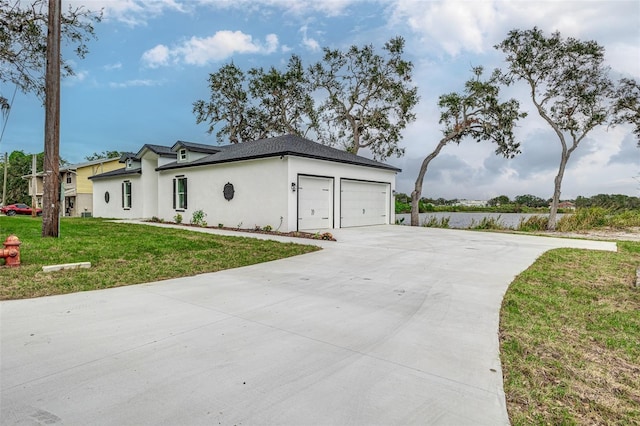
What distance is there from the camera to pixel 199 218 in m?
16.3

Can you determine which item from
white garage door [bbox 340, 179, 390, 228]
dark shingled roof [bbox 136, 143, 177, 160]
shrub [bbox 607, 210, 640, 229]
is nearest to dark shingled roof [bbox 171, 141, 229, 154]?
dark shingled roof [bbox 136, 143, 177, 160]

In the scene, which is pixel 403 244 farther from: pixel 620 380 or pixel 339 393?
pixel 339 393

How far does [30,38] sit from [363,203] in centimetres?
1347

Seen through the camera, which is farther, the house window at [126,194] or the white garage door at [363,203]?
the house window at [126,194]

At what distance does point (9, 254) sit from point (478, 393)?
743 centimetres

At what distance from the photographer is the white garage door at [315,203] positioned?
13.6 meters

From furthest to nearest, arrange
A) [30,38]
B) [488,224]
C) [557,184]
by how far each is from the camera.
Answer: [557,184] → [488,224] → [30,38]

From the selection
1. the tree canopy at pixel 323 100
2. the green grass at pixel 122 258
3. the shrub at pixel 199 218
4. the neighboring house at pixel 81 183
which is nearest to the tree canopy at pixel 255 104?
the tree canopy at pixel 323 100

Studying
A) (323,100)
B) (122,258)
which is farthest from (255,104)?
(122,258)

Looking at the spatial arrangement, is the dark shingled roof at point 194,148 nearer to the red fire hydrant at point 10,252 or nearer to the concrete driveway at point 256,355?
the red fire hydrant at point 10,252

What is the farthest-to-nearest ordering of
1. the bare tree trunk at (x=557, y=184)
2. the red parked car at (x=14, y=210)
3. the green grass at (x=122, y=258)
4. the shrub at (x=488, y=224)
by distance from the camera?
the red parked car at (x=14, y=210)
the bare tree trunk at (x=557, y=184)
the shrub at (x=488, y=224)
the green grass at (x=122, y=258)

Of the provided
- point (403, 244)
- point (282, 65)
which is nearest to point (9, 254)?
point (403, 244)

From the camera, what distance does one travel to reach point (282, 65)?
28234 millimetres

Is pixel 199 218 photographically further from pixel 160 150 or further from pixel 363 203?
pixel 363 203
